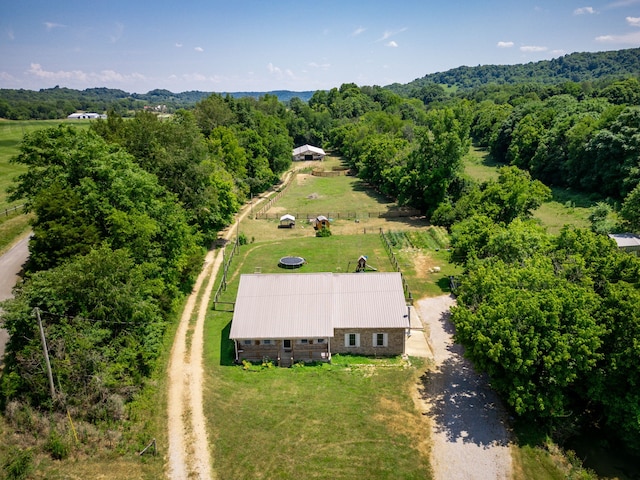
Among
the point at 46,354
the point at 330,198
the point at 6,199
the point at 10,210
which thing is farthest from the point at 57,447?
the point at 330,198

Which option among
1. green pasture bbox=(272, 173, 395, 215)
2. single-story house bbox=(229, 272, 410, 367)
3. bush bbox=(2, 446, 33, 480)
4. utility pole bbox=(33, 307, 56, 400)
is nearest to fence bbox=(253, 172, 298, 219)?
green pasture bbox=(272, 173, 395, 215)

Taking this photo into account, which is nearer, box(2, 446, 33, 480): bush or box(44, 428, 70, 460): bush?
box(2, 446, 33, 480): bush

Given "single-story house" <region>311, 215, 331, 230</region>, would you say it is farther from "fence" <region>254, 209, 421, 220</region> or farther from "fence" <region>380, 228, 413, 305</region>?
"fence" <region>380, 228, 413, 305</region>

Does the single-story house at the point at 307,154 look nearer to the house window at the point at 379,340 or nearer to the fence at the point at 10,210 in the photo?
the fence at the point at 10,210

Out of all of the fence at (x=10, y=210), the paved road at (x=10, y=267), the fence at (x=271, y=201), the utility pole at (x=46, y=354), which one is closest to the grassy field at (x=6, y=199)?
the fence at (x=10, y=210)

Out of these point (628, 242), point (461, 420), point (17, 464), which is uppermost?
point (628, 242)

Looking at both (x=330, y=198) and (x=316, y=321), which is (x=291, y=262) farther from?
(x=330, y=198)
